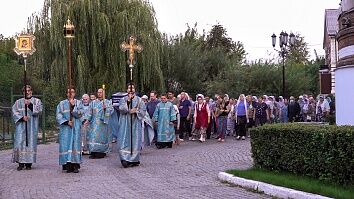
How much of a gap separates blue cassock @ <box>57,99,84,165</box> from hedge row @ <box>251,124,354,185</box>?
4223 mm

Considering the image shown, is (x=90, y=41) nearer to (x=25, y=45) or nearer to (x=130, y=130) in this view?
(x=25, y=45)

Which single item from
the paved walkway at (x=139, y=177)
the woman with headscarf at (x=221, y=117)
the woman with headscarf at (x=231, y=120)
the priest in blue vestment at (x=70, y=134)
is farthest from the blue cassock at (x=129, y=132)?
the woman with headscarf at (x=231, y=120)

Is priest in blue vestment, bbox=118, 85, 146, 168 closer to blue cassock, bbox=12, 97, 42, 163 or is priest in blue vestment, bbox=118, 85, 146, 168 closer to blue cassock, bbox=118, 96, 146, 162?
blue cassock, bbox=118, 96, 146, 162

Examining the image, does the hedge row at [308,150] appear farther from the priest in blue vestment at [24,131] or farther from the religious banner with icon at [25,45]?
the religious banner with icon at [25,45]

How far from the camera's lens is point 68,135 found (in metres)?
14.3

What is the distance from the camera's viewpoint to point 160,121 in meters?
20.4

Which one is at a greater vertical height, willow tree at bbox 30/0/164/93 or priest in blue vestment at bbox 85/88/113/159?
willow tree at bbox 30/0/164/93

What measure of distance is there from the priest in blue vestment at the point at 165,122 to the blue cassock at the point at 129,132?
16.0ft

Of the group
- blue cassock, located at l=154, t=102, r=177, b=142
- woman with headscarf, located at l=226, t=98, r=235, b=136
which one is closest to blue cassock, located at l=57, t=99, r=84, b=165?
blue cassock, located at l=154, t=102, r=177, b=142

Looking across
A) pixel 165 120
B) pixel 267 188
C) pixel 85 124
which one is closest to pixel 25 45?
pixel 85 124

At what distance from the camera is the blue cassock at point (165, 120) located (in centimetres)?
2025

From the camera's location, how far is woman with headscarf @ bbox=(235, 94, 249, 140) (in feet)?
74.8

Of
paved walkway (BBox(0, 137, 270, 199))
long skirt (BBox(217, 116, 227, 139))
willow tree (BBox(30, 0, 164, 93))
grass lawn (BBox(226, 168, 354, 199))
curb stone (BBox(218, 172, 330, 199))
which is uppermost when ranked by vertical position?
willow tree (BBox(30, 0, 164, 93))

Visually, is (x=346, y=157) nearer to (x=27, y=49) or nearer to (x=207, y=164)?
(x=207, y=164)
